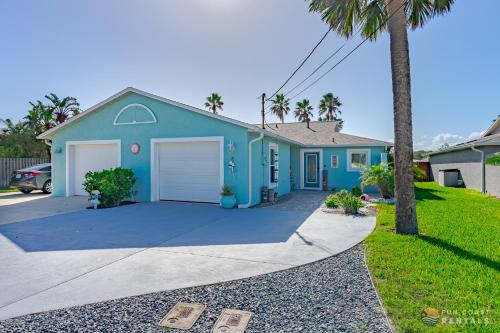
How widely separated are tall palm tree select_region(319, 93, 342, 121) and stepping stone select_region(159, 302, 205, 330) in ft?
117

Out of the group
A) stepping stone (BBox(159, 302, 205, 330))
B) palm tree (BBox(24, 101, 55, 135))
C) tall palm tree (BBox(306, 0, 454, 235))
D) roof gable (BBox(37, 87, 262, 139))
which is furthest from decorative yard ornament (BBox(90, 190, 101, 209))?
palm tree (BBox(24, 101, 55, 135))

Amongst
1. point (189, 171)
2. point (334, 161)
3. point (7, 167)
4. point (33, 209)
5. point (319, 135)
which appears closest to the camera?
point (33, 209)

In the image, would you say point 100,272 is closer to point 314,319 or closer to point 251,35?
point 314,319

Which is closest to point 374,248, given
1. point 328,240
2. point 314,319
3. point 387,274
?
point 328,240

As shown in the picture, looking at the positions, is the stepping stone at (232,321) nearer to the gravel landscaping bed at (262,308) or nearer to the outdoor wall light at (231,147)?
the gravel landscaping bed at (262,308)

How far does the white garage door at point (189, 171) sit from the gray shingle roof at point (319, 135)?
247 inches

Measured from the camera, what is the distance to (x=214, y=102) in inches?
1219

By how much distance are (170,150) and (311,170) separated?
814 cm

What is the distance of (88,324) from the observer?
2723 mm

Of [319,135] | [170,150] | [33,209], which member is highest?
[319,135]

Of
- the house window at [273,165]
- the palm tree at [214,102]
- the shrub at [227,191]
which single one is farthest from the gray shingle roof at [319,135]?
the palm tree at [214,102]

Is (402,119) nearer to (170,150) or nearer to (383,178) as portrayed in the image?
(383,178)

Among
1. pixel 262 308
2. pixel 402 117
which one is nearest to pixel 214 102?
pixel 402 117

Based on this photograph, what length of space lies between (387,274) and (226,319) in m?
2.35
